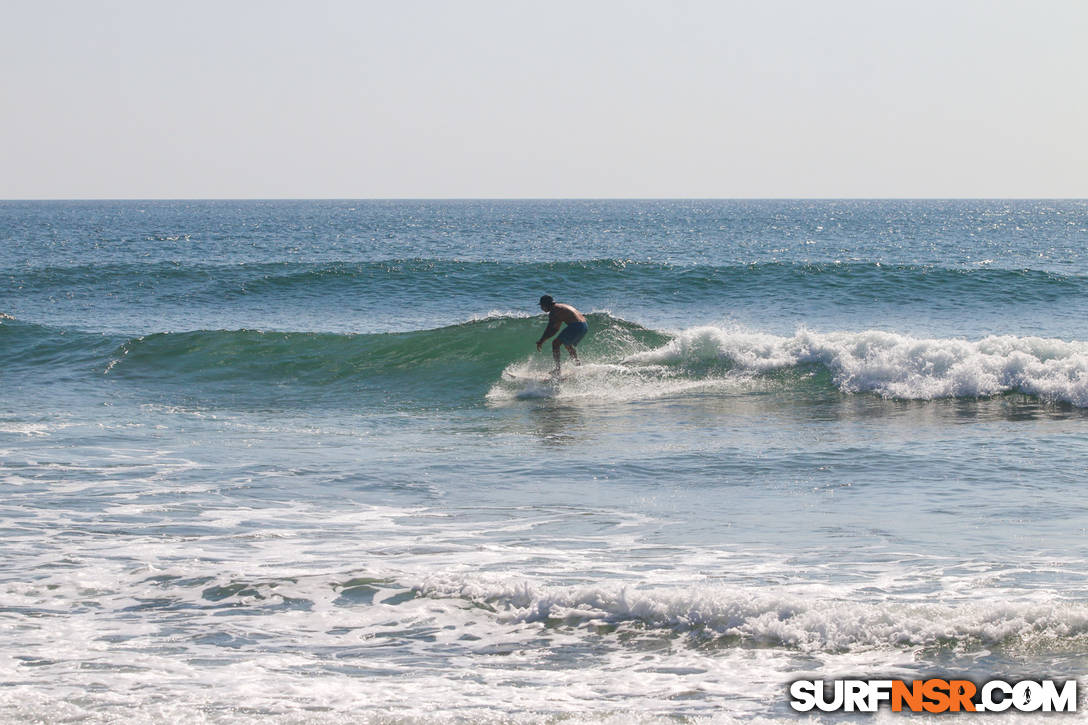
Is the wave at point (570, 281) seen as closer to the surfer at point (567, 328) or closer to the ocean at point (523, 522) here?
the ocean at point (523, 522)

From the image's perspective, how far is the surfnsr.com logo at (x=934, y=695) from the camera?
14.7ft

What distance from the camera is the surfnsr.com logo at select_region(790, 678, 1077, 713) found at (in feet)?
14.7

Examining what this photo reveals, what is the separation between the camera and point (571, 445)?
10.8 meters

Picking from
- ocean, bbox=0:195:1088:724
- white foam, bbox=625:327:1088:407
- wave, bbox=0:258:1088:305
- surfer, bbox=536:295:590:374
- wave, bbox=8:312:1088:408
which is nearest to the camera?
ocean, bbox=0:195:1088:724

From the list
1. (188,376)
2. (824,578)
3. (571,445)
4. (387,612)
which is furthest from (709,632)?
(188,376)

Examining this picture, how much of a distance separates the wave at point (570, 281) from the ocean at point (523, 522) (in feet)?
35.5

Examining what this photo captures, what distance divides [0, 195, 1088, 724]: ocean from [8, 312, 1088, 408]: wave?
0.20ft

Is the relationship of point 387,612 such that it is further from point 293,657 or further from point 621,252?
point 621,252

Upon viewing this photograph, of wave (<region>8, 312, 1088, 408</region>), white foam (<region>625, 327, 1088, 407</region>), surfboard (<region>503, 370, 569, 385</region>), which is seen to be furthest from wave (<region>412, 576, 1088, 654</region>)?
surfboard (<region>503, 370, 569, 385</region>)

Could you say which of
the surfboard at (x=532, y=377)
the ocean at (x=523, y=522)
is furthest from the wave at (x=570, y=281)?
the surfboard at (x=532, y=377)

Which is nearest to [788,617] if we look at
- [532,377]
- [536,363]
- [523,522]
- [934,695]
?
[934,695]

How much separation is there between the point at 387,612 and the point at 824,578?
2681mm

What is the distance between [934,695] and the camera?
4590 millimetres

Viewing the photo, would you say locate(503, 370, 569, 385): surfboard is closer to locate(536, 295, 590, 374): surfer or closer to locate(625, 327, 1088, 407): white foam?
locate(536, 295, 590, 374): surfer
